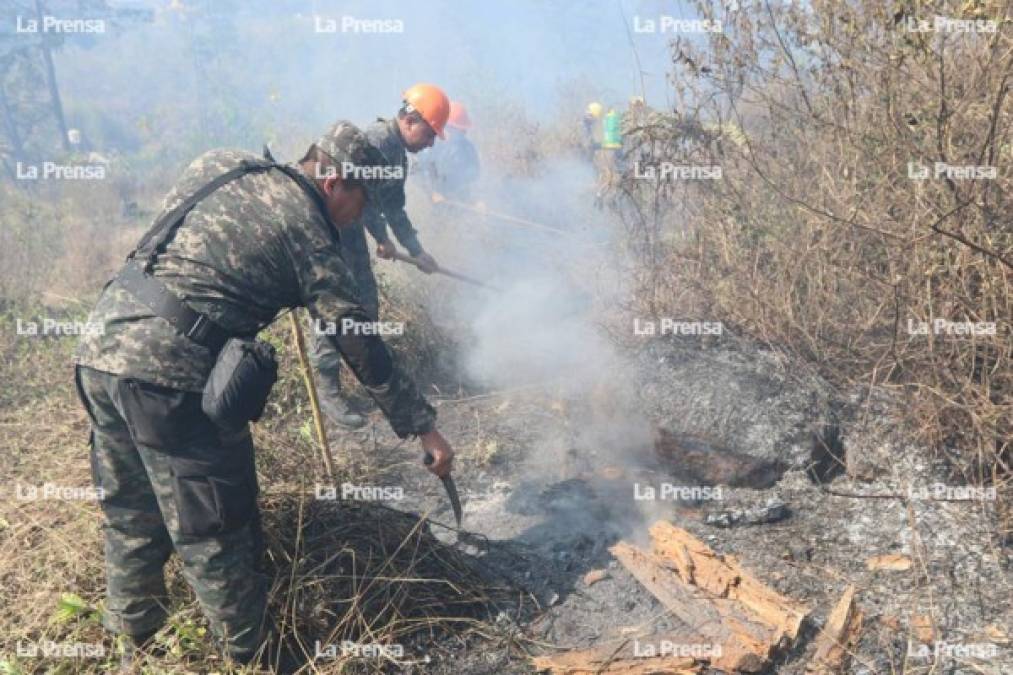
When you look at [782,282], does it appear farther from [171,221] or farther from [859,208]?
[171,221]

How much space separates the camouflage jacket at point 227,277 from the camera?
225 centimetres

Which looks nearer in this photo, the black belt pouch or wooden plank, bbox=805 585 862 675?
Answer: the black belt pouch

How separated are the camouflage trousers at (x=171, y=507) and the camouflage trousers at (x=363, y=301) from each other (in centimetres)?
226

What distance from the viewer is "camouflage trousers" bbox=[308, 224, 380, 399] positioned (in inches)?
185

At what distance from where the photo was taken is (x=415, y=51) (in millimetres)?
24266

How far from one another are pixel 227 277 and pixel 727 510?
2733mm

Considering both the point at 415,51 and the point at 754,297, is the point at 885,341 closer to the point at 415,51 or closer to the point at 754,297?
the point at 754,297

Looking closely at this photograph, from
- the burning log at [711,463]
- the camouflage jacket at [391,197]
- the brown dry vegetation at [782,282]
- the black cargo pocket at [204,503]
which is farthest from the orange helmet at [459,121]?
the black cargo pocket at [204,503]

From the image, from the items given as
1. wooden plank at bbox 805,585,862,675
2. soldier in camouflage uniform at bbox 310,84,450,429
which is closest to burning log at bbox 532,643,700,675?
wooden plank at bbox 805,585,862,675

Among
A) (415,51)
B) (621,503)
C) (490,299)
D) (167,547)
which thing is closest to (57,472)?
(167,547)

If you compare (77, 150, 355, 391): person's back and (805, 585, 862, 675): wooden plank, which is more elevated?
(77, 150, 355, 391): person's back

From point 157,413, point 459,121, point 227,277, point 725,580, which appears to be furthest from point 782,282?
point 459,121

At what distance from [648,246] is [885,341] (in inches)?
74.1

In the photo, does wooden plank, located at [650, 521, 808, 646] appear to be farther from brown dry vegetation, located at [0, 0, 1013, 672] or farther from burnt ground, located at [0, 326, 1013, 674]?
brown dry vegetation, located at [0, 0, 1013, 672]
